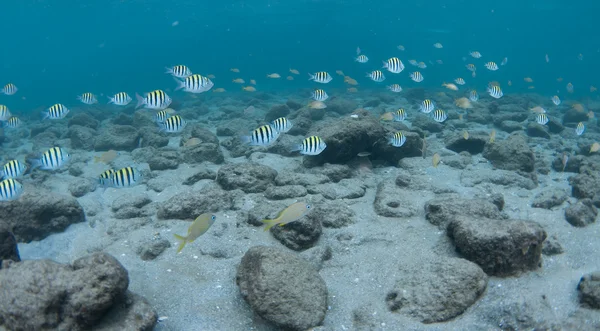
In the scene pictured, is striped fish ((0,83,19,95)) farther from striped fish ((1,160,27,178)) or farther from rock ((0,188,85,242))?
rock ((0,188,85,242))

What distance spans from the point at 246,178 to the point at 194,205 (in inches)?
62.2

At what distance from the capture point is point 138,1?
68688mm

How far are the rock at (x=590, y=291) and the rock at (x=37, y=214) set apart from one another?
9.18 meters

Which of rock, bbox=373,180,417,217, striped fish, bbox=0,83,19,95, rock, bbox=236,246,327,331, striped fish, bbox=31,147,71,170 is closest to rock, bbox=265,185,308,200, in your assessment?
rock, bbox=373,180,417,217

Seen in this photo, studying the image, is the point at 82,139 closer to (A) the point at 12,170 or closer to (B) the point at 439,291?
(A) the point at 12,170

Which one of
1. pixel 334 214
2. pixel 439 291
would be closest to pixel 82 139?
pixel 334 214

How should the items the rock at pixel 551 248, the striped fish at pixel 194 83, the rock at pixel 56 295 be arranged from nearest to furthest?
the rock at pixel 56 295 → the rock at pixel 551 248 → the striped fish at pixel 194 83

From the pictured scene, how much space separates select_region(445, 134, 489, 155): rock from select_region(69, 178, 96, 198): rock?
38.9 ft

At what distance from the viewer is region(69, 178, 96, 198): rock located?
9273 mm

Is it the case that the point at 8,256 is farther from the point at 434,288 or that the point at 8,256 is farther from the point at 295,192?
the point at 434,288

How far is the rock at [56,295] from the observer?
137 inches

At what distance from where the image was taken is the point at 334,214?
6.79 m

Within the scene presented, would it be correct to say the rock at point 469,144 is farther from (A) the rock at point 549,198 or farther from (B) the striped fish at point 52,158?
(B) the striped fish at point 52,158

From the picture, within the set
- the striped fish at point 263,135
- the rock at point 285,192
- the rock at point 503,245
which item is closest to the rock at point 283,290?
the rock at point 503,245
